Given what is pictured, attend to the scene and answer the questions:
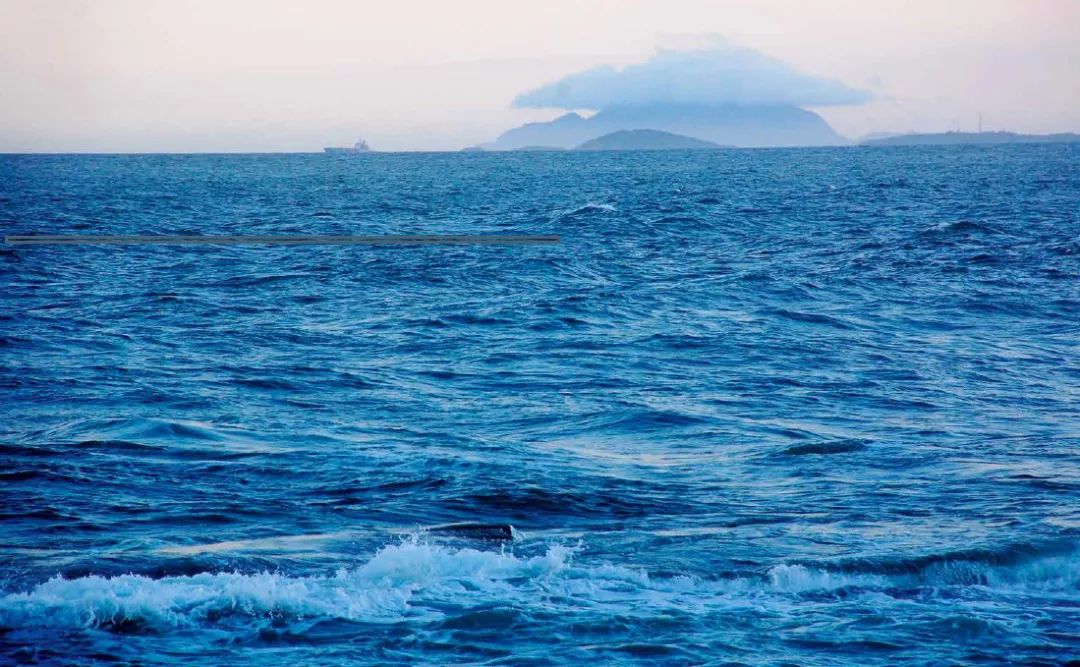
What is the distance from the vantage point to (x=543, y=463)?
13.2m

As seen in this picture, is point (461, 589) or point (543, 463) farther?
point (543, 463)

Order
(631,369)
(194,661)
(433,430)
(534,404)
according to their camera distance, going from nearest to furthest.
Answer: (194,661), (433,430), (534,404), (631,369)

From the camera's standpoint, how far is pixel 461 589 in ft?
30.5

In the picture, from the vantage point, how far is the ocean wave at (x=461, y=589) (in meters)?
8.62

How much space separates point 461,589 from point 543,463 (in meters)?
4.00

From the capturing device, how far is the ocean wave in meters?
8.62

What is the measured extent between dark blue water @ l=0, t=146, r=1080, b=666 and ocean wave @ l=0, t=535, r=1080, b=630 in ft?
0.11

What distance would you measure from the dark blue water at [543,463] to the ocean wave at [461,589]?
32mm

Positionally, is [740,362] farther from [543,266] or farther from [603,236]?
[603,236]

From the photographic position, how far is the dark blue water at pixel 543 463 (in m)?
8.55

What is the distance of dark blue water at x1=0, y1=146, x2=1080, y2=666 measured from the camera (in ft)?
28.1

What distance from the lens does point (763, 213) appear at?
5156 cm

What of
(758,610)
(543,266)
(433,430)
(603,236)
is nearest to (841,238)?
(603,236)

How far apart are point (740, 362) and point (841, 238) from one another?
69.7ft
